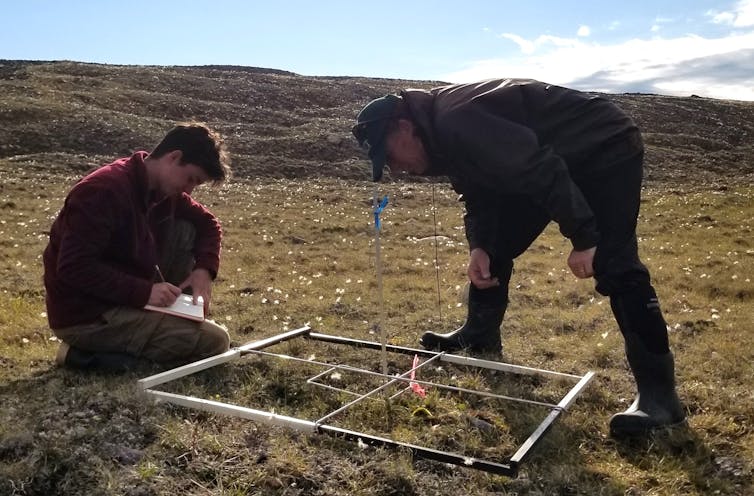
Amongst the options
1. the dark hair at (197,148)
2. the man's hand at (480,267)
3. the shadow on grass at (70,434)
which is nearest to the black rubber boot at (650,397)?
the man's hand at (480,267)

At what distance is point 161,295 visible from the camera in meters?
5.33

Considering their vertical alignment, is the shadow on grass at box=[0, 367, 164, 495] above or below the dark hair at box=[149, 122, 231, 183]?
below

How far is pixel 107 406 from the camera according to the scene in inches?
179

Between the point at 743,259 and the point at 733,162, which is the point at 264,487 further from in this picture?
the point at 733,162

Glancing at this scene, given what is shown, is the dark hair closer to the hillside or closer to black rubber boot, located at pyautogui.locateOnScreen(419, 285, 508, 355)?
black rubber boot, located at pyautogui.locateOnScreen(419, 285, 508, 355)

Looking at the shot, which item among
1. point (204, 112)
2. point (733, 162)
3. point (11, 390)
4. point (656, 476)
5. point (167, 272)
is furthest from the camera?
point (204, 112)

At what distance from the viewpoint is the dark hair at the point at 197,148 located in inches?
211

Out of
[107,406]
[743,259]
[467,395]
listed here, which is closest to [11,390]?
[107,406]

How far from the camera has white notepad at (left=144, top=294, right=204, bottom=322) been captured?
211 inches

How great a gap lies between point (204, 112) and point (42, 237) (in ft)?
95.8

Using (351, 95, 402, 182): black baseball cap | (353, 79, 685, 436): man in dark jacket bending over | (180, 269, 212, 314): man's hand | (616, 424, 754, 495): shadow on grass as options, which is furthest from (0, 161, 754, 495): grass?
(351, 95, 402, 182): black baseball cap

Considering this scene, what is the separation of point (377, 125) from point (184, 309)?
2.06 m

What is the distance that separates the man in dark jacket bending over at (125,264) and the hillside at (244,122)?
754 inches

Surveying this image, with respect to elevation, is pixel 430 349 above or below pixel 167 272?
below
